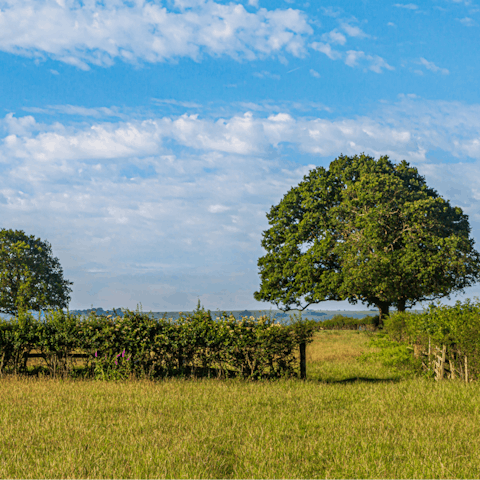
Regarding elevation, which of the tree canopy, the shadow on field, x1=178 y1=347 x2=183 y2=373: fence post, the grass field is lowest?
the shadow on field

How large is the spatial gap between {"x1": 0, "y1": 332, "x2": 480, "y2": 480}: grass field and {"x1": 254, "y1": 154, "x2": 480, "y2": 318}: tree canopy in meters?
17.4

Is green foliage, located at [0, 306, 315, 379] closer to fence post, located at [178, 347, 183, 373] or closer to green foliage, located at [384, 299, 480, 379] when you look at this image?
fence post, located at [178, 347, 183, 373]

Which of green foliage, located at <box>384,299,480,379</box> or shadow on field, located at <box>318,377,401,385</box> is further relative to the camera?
shadow on field, located at <box>318,377,401,385</box>

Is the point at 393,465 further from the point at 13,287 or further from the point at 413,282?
the point at 13,287

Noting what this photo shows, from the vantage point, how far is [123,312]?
12945 millimetres

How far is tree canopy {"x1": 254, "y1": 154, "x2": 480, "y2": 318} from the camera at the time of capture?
93.5 ft

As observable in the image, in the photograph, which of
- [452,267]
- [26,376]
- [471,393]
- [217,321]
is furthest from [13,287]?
[471,393]

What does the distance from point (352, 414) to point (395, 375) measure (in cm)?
668

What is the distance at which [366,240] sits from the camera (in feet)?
94.5

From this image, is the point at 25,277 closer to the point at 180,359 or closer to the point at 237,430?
the point at 180,359

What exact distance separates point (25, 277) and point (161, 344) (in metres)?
31.9

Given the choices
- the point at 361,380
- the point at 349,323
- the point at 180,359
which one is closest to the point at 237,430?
the point at 180,359

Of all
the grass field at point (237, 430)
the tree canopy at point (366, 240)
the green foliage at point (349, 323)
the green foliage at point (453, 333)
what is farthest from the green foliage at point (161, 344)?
the green foliage at point (349, 323)

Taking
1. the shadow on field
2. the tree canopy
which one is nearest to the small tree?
the tree canopy
